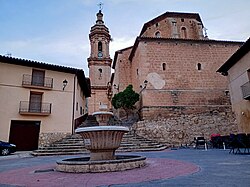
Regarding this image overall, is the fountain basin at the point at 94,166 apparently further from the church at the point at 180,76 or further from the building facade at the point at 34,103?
the church at the point at 180,76

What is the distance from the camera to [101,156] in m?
5.71

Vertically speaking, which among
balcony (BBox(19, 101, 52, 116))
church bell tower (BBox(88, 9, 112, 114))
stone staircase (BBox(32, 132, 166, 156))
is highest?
church bell tower (BBox(88, 9, 112, 114))

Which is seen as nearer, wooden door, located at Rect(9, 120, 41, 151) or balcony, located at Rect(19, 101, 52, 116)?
wooden door, located at Rect(9, 120, 41, 151)

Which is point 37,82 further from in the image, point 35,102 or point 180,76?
point 180,76

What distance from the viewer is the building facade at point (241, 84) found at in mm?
13039

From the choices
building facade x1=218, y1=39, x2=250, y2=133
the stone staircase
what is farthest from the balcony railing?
the stone staircase

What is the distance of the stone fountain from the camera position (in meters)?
4.86

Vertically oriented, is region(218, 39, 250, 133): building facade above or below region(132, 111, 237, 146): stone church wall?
above

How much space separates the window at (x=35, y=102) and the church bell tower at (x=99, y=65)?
51.7 feet

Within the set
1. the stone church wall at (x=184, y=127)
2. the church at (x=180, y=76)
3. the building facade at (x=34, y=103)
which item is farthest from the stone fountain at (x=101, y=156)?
the church at (x=180, y=76)

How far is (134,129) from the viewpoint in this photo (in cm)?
1488

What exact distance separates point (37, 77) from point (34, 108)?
95.6 inches

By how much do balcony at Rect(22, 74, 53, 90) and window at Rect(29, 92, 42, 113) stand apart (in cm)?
72

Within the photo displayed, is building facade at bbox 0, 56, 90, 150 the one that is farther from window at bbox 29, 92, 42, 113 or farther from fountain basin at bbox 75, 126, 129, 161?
fountain basin at bbox 75, 126, 129, 161
